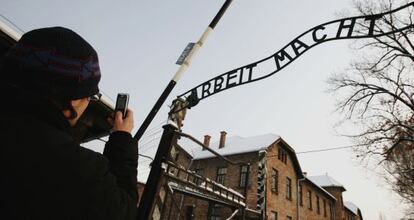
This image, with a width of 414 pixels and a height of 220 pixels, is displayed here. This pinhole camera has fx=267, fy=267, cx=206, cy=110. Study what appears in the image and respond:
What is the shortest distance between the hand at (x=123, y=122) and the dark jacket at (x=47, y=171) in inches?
12.1

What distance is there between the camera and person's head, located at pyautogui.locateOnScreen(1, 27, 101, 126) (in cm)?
85

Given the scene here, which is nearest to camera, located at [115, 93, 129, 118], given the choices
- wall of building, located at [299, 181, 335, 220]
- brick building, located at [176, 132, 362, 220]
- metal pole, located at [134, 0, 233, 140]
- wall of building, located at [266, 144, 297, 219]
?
metal pole, located at [134, 0, 233, 140]

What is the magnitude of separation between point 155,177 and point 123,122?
193cm

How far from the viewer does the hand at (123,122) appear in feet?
3.90

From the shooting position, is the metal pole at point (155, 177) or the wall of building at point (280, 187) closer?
the metal pole at point (155, 177)

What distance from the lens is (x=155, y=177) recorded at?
3012 millimetres

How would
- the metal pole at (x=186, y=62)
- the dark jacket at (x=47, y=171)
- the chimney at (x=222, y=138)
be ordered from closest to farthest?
1. the dark jacket at (x=47, y=171)
2. the metal pole at (x=186, y=62)
3. the chimney at (x=222, y=138)

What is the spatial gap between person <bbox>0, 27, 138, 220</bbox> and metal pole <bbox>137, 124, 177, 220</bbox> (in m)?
2.03

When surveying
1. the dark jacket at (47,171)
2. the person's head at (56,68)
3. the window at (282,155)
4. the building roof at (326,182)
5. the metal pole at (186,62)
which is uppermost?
the building roof at (326,182)

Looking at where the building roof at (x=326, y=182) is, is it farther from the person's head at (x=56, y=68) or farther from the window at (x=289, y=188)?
the person's head at (x=56, y=68)

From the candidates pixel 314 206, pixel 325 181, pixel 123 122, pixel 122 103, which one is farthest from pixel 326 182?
pixel 123 122

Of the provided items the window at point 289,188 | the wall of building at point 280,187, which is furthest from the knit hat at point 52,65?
the window at point 289,188

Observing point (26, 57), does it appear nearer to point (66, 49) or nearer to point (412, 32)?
point (66, 49)

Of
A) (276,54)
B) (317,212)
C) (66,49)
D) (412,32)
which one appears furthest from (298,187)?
(66,49)
